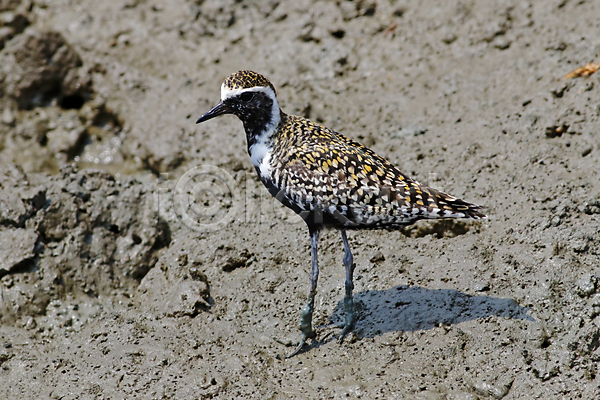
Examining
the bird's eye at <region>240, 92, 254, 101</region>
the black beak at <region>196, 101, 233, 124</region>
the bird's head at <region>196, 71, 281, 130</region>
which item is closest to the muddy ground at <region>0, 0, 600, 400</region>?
the bird's head at <region>196, 71, 281, 130</region>

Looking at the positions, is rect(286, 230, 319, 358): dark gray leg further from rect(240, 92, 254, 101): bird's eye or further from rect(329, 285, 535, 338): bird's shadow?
rect(240, 92, 254, 101): bird's eye

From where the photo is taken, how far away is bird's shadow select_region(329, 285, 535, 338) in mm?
5875

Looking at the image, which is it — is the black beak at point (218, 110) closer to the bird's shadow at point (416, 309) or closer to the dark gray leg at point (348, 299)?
the dark gray leg at point (348, 299)

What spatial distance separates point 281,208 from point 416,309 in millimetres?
2416

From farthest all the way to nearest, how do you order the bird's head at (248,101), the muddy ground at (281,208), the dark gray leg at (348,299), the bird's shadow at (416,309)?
the dark gray leg at (348,299)
the bird's head at (248,101)
the bird's shadow at (416,309)
the muddy ground at (281,208)

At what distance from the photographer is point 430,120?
8289 mm

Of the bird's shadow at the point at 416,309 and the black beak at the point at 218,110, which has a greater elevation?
the black beak at the point at 218,110

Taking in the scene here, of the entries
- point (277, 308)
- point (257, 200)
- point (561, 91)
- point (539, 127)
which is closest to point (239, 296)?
point (277, 308)

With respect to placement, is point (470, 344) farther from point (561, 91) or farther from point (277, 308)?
point (561, 91)

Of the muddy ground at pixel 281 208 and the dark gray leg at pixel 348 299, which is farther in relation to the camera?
the dark gray leg at pixel 348 299

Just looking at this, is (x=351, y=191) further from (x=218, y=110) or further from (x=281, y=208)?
(x=281, y=208)

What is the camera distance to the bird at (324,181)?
5742 millimetres

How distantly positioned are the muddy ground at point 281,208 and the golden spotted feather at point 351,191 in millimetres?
1045

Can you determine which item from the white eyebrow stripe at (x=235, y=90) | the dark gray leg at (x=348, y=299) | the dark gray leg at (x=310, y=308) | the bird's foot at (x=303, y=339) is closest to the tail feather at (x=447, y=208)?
the dark gray leg at (x=348, y=299)
